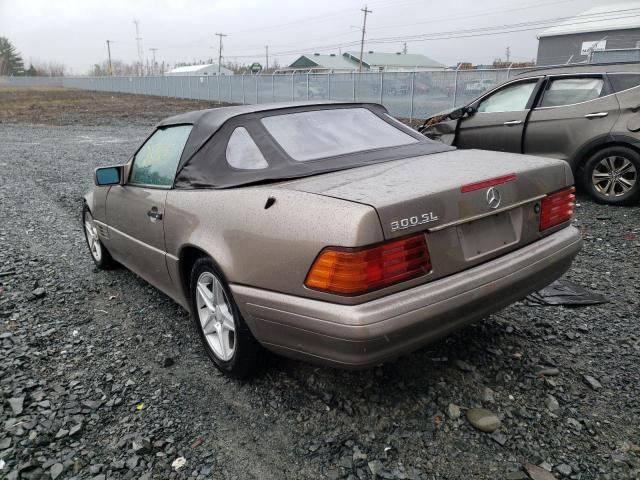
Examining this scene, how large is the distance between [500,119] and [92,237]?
214 inches

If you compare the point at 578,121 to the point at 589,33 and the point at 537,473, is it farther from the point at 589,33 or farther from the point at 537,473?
the point at 589,33

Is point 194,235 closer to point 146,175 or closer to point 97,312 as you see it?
point 146,175

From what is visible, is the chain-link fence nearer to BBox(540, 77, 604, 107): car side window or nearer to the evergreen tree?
BBox(540, 77, 604, 107): car side window

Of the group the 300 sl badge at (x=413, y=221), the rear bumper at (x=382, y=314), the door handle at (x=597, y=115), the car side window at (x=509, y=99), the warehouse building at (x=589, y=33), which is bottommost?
the rear bumper at (x=382, y=314)

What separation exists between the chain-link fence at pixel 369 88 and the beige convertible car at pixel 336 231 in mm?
5316

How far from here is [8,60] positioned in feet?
408

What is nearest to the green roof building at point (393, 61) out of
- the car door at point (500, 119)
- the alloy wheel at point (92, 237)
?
the car door at point (500, 119)

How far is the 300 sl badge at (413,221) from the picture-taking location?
84.6 inches

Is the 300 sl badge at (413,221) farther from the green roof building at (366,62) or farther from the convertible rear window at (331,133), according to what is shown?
the green roof building at (366,62)

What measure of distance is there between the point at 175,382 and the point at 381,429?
1.23 metres

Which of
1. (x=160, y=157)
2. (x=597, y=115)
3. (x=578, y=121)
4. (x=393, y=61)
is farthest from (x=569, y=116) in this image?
(x=393, y=61)

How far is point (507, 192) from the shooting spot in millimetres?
2523

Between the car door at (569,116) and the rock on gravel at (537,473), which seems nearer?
the rock on gravel at (537,473)

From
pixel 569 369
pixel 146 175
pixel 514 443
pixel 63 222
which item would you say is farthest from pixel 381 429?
pixel 63 222
